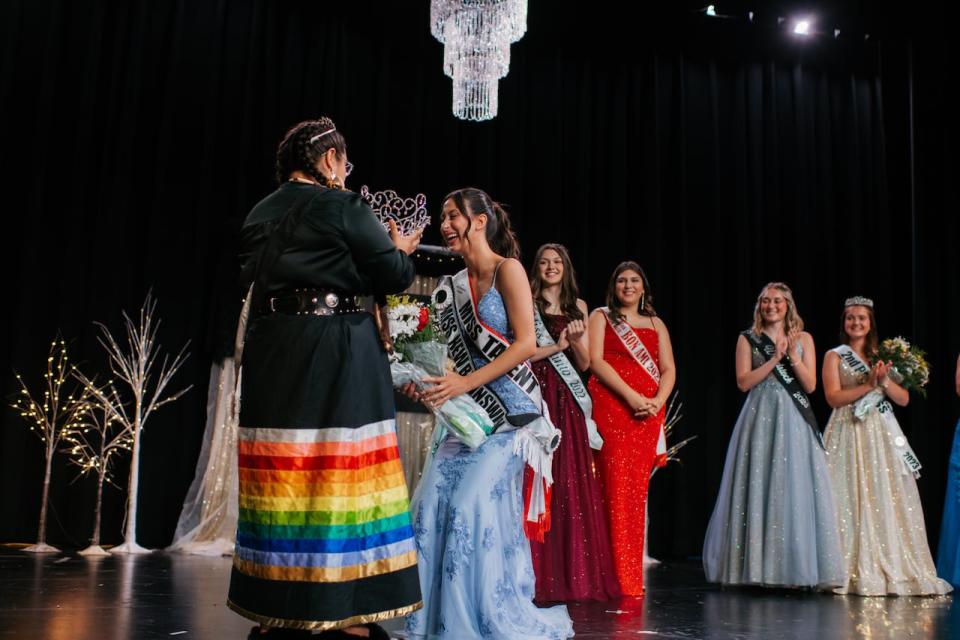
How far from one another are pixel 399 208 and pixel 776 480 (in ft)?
10.9

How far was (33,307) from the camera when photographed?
220 inches

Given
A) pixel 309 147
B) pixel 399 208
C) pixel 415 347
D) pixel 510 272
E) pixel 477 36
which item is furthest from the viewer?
pixel 399 208

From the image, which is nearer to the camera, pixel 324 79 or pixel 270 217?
pixel 270 217

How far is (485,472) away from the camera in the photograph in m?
A: 2.45

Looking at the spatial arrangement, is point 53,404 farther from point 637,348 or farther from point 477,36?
point 637,348

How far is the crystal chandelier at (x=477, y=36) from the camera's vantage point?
5395mm

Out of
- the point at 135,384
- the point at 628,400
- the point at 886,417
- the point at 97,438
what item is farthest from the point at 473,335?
the point at 97,438

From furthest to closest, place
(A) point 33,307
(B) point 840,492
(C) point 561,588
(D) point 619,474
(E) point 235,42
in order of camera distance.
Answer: (E) point 235,42
(A) point 33,307
(B) point 840,492
(D) point 619,474
(C) point 561,588

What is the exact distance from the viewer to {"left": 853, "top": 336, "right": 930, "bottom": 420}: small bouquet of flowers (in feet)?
14.6

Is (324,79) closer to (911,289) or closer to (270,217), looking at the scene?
(911,289)

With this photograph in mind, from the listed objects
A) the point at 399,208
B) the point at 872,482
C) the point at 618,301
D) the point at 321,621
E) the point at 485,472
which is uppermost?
the point at 399,208

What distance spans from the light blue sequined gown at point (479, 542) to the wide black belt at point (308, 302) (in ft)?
2.08

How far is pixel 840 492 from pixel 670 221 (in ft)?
11.1

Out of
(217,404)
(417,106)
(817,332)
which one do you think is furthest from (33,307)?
(817,332)
